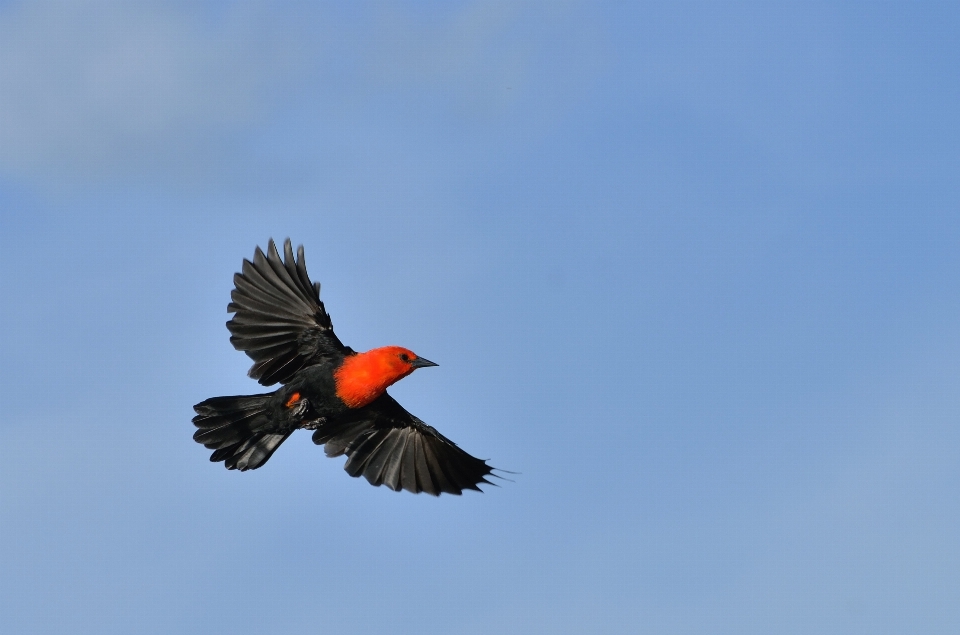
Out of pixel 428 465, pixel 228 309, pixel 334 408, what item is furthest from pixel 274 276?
pixel 428 465

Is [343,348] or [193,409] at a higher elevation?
[343,348]

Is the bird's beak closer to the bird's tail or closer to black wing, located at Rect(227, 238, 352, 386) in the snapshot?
black wing, located at Rect(227, 238, 352, 386)

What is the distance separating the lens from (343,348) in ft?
65.6

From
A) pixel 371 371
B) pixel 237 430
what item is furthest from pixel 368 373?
pixel 237 430

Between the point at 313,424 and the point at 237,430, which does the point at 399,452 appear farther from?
the point at 237,430

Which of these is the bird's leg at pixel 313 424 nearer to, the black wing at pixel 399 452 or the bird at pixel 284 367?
the bird at pixel 284 367

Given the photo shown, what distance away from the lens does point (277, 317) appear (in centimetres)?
1992

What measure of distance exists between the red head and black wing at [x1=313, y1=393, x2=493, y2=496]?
1.71m

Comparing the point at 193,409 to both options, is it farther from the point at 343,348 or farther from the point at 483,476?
the point at 483,476

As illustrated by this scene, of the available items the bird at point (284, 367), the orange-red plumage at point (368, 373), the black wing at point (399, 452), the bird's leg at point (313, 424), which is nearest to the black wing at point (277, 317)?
the bird at point (284, 367)

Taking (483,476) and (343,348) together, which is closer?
(343,348)

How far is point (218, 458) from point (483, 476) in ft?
14.4

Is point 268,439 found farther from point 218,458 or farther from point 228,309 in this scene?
point 228,309

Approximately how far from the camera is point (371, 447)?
2152 centimetres
